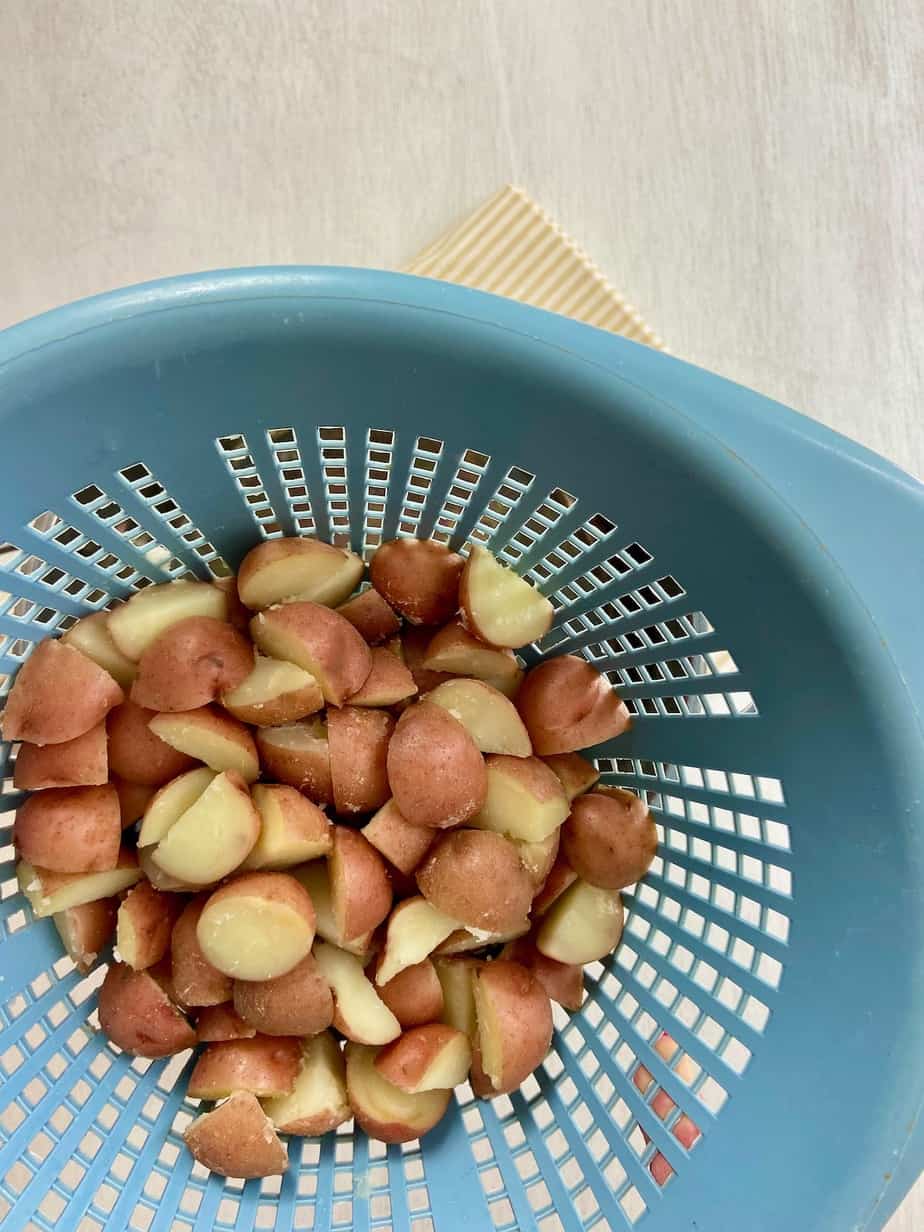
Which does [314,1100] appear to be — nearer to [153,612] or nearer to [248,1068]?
[248,1068]

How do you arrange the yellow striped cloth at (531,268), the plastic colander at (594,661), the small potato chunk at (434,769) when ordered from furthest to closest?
the yellow striped cloth at (531,268) < the small potato chunk at (434,769) < the plastic colander at (594,661)

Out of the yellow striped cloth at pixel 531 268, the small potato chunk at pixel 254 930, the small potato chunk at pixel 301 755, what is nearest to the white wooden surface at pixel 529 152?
the yellow striped cloth at pixel 531 268

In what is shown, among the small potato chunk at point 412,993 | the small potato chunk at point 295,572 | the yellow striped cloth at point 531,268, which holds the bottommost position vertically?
the small potato chunk at point 412,993

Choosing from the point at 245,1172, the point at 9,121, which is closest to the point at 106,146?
the point at 9,121

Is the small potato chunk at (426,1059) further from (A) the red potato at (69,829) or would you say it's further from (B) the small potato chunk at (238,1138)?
(A) the red potato at (69,829)

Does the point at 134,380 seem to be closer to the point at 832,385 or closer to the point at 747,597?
the point at 747,597

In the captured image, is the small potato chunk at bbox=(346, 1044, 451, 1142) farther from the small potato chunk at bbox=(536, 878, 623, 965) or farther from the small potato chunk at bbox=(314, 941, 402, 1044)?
the small potato chunk at bbox=(536, 878, 623, 965)
